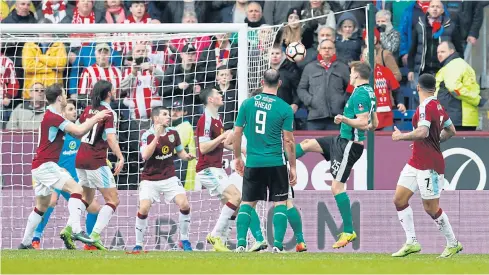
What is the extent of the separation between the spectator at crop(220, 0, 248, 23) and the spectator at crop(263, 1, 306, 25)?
0.34 m

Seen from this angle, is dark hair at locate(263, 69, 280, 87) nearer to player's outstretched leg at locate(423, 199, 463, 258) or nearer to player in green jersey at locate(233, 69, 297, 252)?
player in green jersey at locate(233, 69, 297, 252)

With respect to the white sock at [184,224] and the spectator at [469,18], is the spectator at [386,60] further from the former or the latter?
the white sock at [184,224]

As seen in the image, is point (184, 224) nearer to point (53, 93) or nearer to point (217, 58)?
point (53, 93)

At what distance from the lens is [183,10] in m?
20.5

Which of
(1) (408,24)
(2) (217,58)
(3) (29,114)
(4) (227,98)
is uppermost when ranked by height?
(1) (408,24)

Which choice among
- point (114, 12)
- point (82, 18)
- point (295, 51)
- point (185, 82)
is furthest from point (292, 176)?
point (114, 12)

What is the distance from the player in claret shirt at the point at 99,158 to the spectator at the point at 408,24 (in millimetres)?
5568

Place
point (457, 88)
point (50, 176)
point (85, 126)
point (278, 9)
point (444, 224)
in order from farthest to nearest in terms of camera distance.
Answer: point (278, 9) < point (457, 88) < point (50, 176) < point (85, 126) < point (444, 224)

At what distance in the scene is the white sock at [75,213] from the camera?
16016 millimetres

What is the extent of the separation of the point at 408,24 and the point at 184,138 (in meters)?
4.07

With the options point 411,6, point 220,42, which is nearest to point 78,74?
point 220,42

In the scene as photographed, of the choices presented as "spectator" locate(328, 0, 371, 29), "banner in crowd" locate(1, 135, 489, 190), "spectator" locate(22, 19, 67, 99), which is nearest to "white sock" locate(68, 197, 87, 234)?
"banner in crowd" locate(1, 135, 489, 190)

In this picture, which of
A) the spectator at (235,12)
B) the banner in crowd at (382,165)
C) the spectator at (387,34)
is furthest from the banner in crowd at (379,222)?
the spectator at (235,12)

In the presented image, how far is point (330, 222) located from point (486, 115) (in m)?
3.70
